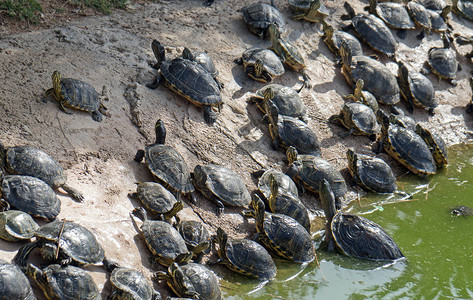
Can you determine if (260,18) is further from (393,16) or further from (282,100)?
(393,16)

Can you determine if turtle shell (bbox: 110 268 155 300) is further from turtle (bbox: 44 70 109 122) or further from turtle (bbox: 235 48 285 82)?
turtle (bbox: 235 48 285 82)

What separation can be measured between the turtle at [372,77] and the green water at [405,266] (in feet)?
7.67

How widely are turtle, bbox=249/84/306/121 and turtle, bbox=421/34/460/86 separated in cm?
413

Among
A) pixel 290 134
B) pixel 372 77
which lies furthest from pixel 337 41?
pixel 290 134

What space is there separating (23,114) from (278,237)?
3579mm

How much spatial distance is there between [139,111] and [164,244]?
2.67m

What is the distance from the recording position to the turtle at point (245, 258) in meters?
6.50

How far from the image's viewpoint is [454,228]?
809cm

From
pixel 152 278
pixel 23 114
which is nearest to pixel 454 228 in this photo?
pixel 152 278

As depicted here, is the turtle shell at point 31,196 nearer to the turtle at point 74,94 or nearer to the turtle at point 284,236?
the turtle at point 74,94

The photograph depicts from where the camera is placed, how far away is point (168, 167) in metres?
7.23

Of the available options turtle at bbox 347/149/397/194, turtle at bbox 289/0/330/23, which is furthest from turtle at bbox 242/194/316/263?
turtle at bbox 289/0/330/23

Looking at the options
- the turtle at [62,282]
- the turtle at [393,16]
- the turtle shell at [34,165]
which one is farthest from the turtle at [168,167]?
the turtle at [393,16]

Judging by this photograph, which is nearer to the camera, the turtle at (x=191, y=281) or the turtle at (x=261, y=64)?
the turtle at (x=191, y=281)
